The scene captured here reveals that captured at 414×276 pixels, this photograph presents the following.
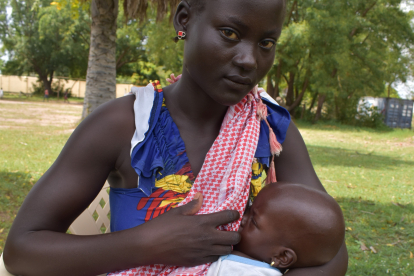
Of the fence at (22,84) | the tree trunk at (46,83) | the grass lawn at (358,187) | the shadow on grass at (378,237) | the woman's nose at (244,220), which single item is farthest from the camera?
the fence at (22,84)

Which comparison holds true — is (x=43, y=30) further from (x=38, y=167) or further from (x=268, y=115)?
(x=268, y=115)

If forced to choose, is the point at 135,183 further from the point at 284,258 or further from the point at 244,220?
the point at 284,258

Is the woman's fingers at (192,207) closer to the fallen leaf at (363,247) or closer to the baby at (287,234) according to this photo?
the baby at (287,234)

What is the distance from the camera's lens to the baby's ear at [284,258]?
1.43m

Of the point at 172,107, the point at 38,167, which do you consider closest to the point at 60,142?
the point at 38,167

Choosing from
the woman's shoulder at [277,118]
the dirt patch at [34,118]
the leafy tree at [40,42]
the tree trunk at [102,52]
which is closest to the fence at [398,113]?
the dirt patch at [34,118]

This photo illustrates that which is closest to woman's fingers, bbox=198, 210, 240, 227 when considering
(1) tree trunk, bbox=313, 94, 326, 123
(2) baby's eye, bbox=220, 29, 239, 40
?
(2) baby's eye, bbox=220, 29, 239, 40

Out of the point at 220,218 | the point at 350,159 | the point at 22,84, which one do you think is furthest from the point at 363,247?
the point at 22,84

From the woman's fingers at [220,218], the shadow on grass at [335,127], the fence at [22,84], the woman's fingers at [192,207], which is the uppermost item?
the fence at [22,84]

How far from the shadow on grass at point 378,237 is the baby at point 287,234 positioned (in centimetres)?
221

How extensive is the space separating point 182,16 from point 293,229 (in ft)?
3.16

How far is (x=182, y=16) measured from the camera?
4.76ft

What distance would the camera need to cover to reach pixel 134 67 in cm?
3622

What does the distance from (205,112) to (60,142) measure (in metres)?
8.17
